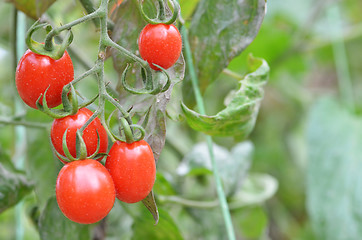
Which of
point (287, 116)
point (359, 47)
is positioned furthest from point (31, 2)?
point (359, 47)

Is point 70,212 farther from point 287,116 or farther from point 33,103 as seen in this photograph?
point 287,116

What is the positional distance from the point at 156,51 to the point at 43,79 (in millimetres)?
98

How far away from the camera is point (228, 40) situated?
1.76ft

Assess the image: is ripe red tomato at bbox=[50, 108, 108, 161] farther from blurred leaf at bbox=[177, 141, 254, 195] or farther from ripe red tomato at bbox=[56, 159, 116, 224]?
blurred leaf at bbox=[177, 141, 254, 195]

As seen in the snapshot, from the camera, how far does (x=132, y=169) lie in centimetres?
35

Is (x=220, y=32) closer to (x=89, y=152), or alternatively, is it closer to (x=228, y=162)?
(x=89, y=152)

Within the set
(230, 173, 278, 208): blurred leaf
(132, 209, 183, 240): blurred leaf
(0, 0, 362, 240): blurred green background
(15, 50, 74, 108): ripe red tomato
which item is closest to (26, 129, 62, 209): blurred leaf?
(0, 0, 362, 240): blurred green background

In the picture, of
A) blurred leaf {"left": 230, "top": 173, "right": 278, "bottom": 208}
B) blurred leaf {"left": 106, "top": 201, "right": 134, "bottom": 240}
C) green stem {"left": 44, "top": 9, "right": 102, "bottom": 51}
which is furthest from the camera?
blurred leaf {"left": 230, "top": 173, "right": 278, "bottom": 208}

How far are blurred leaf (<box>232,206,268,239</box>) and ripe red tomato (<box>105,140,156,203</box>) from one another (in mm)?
614

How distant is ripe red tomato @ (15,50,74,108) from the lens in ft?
1.16

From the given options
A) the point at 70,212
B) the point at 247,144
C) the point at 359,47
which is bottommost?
the point at 359,47

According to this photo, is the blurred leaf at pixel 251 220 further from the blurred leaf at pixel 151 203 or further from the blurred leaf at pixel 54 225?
the blurred leaf at pixel 151 203

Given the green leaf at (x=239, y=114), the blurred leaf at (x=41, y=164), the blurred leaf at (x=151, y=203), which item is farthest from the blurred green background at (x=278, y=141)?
the blurred leaf at (x=151, y=203)

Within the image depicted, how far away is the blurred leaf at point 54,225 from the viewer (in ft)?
1.78
